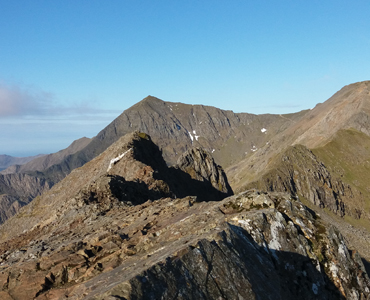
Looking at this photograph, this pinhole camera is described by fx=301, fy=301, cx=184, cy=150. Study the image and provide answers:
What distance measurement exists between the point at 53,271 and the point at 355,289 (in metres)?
17.5

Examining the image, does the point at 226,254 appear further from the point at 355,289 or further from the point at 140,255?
the point at 355,289

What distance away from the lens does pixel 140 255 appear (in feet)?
54.4

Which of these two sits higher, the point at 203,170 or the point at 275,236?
the point at 203,170

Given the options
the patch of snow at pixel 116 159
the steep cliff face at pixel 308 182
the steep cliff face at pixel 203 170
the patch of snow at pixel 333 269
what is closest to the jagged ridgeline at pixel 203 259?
the patch of snow at pixel 333 269

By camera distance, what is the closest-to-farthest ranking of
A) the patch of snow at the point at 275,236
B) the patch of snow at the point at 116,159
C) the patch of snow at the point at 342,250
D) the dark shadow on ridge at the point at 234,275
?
the dark shadow on ridge at the point at 234,275
the patch of snow at the point at 275,236
the patch of snow at the point at 342,250
the patch of snow at the point at 116,159

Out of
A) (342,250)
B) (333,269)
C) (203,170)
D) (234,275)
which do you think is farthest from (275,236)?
(203,170)

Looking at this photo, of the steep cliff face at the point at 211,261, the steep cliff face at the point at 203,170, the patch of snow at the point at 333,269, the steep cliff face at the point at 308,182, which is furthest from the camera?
the steep cliff face at the point at 308,182

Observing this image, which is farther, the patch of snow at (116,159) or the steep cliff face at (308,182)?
the steep cliff face at (308,182)

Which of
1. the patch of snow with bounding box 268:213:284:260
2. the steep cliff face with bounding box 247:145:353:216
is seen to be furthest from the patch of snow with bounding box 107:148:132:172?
the steep cliff face with bounding box 247:145:353:216

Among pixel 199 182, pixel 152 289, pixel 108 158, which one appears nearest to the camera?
pixel 152 289

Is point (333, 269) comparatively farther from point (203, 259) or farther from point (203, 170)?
point (203, 170)

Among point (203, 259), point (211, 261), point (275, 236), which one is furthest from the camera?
point (275, 236)

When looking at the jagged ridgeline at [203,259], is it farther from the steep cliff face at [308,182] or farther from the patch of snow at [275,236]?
the steep cliff face at [308,182]

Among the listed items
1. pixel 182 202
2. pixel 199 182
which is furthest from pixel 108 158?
pixel 182 202
